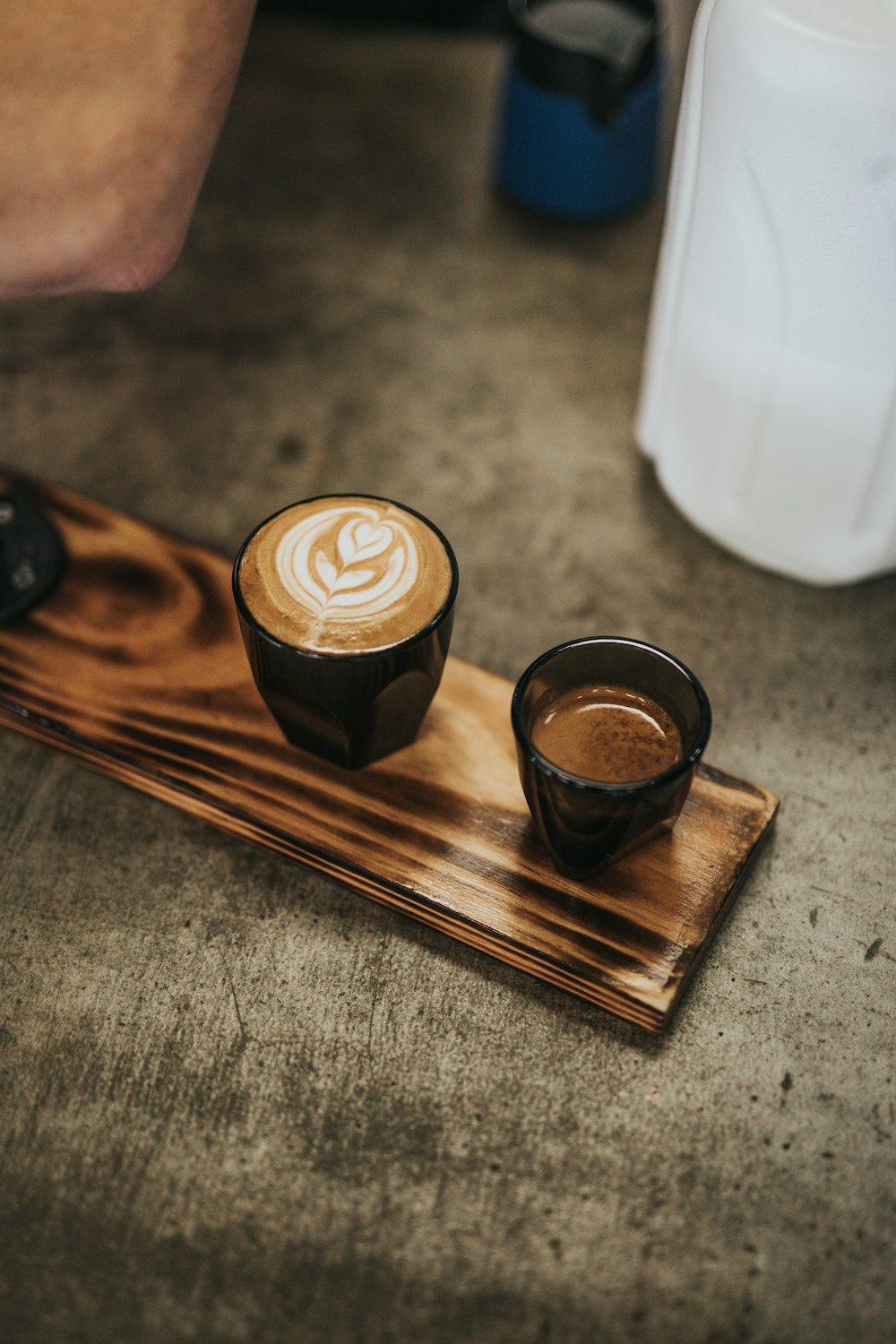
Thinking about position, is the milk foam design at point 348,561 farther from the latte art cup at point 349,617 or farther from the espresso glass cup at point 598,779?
the espresso glass cup at point 598,779

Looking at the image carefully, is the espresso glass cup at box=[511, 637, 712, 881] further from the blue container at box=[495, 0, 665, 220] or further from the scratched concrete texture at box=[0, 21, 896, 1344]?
the blue container at box=[495, 0, 665, 220]

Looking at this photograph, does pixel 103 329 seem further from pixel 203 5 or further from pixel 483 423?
pixel 203 5

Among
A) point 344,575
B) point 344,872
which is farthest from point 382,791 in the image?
point 344,575

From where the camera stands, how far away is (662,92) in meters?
1.46

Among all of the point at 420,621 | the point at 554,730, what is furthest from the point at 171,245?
the point at 554,730

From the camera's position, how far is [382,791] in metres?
0.91

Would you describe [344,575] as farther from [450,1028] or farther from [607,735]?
[450,1028]

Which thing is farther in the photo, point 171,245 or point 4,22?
point 171,245

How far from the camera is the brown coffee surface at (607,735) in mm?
809

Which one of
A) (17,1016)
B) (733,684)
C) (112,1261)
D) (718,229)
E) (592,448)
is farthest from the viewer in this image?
(592,448)

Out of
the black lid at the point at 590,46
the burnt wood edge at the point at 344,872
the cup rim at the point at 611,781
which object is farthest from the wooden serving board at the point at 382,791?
the black lid at the point at 590,46

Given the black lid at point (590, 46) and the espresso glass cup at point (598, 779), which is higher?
the black lid at point (590, 46)

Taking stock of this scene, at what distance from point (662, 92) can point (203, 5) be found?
0.80m

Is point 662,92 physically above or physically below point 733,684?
above
